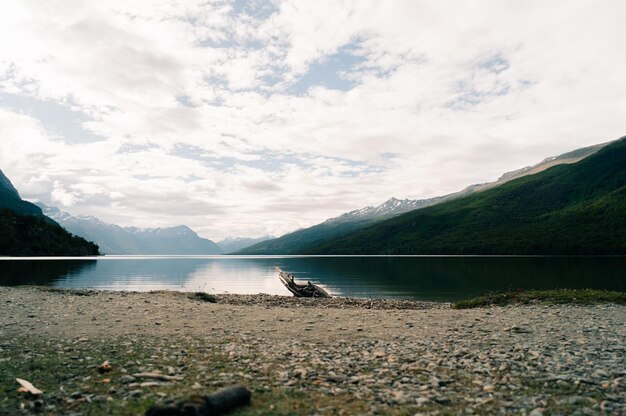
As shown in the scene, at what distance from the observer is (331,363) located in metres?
13.6

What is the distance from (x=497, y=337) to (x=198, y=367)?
13346mm

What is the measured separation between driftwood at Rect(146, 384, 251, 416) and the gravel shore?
1.48 ft

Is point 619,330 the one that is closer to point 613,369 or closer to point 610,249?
point 613,369

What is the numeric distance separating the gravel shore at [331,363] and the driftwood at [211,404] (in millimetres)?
451

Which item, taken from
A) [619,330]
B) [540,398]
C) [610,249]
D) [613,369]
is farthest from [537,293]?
[610,249]

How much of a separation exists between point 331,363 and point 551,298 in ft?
85.6

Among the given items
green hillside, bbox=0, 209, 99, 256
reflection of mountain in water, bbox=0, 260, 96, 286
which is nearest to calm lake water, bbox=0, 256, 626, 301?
reflection of mountain in water, bbox=0, 260, 96, 286

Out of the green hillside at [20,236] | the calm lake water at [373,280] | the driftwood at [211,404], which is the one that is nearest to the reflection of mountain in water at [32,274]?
the calm lake water at [373,280]

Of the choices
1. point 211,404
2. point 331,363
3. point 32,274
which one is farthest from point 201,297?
point 32,274

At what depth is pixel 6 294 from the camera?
1452 inches

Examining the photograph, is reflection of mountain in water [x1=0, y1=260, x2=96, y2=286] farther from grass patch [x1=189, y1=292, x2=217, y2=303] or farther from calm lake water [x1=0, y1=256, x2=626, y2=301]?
grass patch [x1=189, y1=292, x2=217, y2=303]

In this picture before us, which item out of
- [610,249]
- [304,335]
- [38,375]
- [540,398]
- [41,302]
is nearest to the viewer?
[540,398]

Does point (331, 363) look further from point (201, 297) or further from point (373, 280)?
point (373, 280)

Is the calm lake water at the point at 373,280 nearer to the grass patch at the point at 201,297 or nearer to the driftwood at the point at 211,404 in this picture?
the grass patch at the point at 201,297
